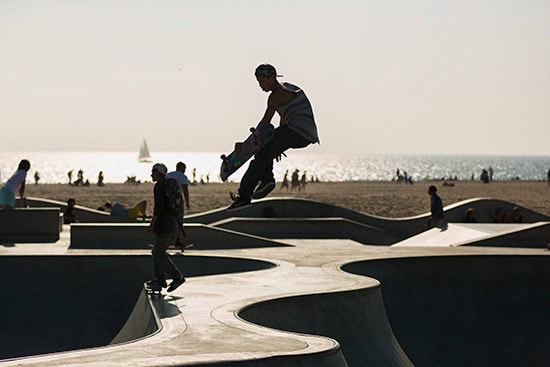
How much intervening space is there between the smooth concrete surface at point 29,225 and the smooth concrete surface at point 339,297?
160 cm

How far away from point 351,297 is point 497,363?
4577 millimetres

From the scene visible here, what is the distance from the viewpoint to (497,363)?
15.2 metres

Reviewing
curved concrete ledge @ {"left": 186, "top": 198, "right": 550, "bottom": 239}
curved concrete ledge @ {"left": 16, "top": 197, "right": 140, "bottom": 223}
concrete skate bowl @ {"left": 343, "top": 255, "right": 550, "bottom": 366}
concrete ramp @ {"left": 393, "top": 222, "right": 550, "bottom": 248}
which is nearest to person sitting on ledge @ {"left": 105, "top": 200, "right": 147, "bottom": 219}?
curved concrete ledge @ {"left": 16, "top": 197, "right": 140, "bottom": 223}

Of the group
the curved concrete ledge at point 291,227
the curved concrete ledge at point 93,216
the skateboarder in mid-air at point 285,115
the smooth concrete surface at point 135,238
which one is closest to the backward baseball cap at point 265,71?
the skateboarder in mid-air at point 285,115

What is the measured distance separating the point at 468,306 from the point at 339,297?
5251 mm

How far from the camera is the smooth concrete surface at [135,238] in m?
20.4

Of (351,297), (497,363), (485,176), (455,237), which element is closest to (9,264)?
(351,297)

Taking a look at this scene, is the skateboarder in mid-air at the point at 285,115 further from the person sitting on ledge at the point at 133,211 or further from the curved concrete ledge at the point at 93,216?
the curved concrete ledge at the point at 93,216

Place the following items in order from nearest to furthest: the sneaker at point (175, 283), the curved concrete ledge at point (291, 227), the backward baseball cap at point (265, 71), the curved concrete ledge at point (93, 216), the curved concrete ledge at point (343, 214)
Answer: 1. the backward baseball cap at point (265, 71)
2. the sneaker at point (175, 283)
3. the curved concrete ledge at point (291, 227)
4. the curved concrete ledge at point (93, 216)
5. the curved concrete ledge at point (343, 214)

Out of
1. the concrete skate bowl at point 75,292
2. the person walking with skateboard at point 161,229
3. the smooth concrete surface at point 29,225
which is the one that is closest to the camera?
the person walking with skateboard at point 161,229

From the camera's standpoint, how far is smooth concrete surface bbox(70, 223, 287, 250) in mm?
20359

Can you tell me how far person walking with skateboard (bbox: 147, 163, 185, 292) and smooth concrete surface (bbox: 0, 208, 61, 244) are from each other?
10.1 metres

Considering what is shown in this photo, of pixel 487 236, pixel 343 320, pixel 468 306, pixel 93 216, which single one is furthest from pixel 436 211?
pixel 343 320

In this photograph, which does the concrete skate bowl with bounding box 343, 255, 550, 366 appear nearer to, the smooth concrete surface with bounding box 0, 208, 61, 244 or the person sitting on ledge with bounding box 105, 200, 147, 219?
the smooth concrete surface with bounding box 0, 208, 61, 244
